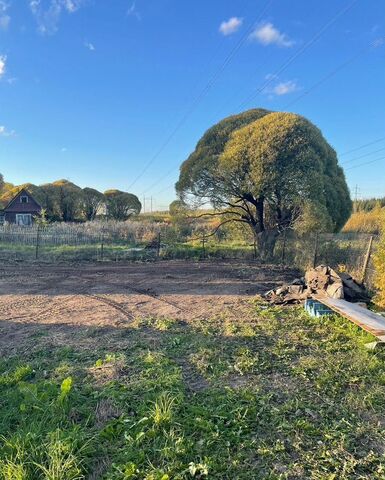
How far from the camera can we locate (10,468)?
7.01 feet

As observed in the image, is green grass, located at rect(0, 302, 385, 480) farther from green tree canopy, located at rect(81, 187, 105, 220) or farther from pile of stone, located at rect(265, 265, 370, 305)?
green tree canopy, located at rect(81, 187, 105, 220)

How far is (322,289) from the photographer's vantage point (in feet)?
22.0

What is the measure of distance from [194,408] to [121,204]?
3129cm

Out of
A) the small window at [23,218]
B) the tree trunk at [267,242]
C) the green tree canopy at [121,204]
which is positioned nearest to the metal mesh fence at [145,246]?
the tree trunk at [267,242]

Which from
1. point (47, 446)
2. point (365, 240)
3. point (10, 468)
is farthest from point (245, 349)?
point (365, 240)

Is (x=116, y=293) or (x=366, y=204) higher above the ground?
(x=366, y=204)

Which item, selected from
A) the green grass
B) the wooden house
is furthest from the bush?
the wooden house

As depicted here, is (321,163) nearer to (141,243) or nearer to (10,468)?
(141,243)

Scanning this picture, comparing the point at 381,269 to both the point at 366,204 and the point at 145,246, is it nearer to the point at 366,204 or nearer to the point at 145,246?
the point at 145,246

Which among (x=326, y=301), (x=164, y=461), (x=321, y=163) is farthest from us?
(x=321, y=163)

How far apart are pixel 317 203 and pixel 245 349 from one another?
30.2ft

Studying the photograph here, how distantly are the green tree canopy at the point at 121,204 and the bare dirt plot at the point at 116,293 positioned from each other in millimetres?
20710

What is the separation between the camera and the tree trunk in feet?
47.8

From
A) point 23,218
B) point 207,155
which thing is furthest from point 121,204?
point 207,155
